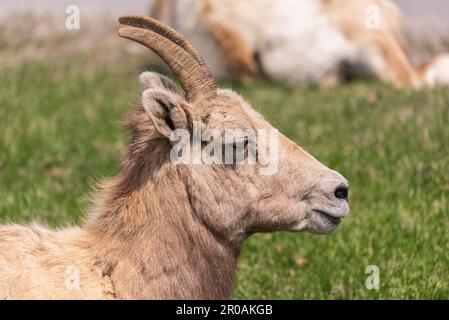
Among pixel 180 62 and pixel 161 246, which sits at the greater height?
pixel 180 62

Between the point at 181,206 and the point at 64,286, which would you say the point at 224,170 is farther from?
the point at 64,286

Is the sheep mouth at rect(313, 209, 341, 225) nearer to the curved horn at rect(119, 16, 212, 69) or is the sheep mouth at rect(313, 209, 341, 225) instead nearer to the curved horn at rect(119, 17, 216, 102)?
the curved horn at rect(119, 17, 216, 102)

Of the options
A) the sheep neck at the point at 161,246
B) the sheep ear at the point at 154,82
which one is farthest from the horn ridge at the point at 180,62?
the sheep neck at the point at 161,246

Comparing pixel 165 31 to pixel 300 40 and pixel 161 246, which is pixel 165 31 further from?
pixel 300 40

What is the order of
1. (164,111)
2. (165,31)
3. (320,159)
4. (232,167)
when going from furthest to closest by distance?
(320,159)
(165,31)
(232,167)
(164,111)

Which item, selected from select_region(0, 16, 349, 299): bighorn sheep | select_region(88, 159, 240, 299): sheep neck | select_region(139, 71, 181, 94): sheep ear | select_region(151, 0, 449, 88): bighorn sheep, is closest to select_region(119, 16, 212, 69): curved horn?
select_region(0, 16, 349, 299): bighorn sheep

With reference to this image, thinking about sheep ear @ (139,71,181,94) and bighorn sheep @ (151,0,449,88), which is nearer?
sheep ear @ (139,71,181,94)

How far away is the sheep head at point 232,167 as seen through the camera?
18.2 feet

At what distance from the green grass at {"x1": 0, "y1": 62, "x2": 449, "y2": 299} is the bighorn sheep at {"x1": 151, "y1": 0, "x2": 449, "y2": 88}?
1.46ft

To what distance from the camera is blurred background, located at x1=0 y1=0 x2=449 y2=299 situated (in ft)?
24.2

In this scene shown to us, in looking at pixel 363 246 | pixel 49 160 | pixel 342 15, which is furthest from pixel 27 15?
pixel 363 246

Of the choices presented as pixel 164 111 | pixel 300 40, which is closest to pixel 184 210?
pixel 164 111

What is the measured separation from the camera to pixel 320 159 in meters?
9.55

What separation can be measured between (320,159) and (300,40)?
4567 mm
